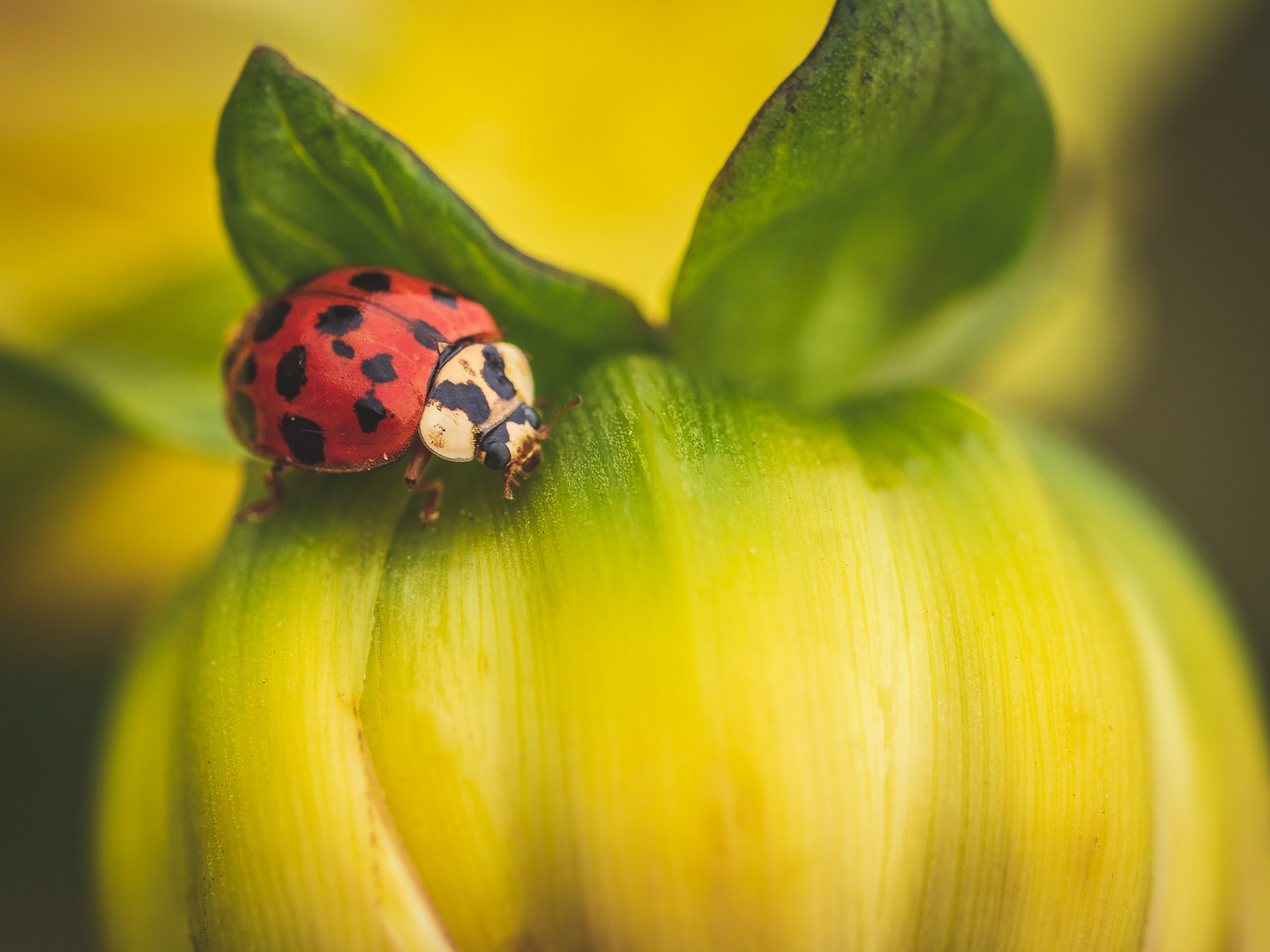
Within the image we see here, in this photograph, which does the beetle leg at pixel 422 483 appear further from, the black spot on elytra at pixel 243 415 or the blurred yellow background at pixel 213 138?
the blurred yellow background at pixel 213 138

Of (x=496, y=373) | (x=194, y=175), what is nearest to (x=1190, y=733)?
(x=496, y=373)

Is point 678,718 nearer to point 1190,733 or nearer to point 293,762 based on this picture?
point 293,762

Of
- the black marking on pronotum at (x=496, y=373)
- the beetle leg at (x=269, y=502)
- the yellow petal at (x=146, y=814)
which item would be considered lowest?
the yellow petal at (x=146, y=814)

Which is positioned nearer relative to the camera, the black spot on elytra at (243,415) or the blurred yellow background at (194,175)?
the black spot on elytra at (243,415)

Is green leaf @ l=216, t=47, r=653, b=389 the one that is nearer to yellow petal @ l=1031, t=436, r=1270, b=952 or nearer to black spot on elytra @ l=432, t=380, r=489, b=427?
black spot on elytra @ l=432, t=380, r=489, b=427

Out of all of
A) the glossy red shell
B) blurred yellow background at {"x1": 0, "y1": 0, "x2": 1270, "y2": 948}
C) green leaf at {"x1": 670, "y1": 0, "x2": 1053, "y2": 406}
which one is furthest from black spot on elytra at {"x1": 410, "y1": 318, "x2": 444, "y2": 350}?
blurred yellow background at {"x1": 0, "y1": 0, "x2": 1270, "y2": 948}

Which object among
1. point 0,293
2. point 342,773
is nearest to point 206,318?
point 0,293

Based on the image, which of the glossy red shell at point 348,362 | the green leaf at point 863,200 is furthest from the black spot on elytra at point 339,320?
the green leaf at point 863,200

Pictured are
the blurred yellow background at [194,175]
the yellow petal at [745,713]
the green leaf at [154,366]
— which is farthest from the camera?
the blurred yellow background at [194,175]
